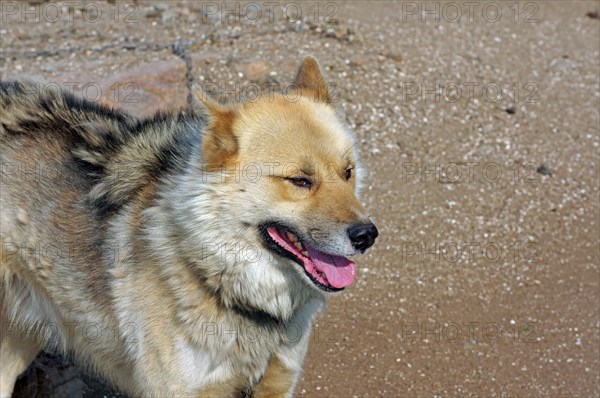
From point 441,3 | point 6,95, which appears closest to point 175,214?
point 6,95

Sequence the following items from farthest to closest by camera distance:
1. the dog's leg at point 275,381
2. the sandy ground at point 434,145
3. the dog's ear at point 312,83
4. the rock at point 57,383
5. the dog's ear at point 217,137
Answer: the sandy ground at point 434,145, the rock at point 57,383, the dog's ear at point 312,83, the dog's leg at point 275,381, the dog's ear at point 217,137

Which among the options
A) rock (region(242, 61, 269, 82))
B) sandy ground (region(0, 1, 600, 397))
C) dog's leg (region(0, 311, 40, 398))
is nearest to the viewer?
dog's leg (region(0, 311, 40, 398))

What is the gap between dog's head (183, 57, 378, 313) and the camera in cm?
382

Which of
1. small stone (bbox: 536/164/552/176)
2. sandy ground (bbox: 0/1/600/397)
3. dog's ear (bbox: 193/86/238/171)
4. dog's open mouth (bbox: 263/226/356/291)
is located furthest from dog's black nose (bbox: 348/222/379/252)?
small stone (bbox: 536/164/552/176)

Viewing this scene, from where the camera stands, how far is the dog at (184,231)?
3861mm

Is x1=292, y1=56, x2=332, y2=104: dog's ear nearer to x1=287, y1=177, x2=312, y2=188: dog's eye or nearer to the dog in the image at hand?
the dog

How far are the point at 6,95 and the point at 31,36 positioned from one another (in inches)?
184

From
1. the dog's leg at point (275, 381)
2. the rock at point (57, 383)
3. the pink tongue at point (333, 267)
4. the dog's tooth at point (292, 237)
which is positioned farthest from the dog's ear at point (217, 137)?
the rock at point (57, 383)

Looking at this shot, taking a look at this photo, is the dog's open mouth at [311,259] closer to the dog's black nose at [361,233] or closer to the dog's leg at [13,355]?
the dog's black nose at [361,233]

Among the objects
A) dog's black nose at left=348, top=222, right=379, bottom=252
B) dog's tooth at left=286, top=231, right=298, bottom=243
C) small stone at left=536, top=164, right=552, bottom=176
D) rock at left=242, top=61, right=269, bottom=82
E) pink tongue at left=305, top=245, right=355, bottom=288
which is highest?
dog's black nose at left=348, top=222, right=379, bottom=252

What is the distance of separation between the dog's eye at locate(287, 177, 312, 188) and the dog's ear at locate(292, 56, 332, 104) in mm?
813

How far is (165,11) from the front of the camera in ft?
30.7

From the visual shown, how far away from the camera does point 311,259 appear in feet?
13.0

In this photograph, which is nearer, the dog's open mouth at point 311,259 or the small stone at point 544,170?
the dog's open mouth at point 311,259
